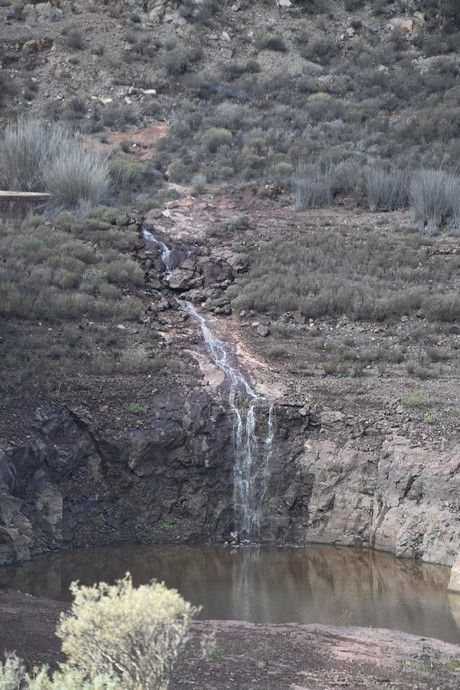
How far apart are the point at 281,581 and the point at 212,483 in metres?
3.81

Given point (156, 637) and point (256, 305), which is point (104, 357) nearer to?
point (256, 305)

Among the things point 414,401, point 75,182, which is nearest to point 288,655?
point 414,401

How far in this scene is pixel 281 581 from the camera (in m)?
19.6

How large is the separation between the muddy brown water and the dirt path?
3.97 feet

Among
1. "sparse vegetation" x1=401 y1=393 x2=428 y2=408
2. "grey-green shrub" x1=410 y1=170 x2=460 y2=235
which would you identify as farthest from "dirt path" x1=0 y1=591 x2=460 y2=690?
"grey-green shrub" x1=410 y1=170 x2=460 y2=235

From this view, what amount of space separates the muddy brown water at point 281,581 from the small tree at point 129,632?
22.1 feet

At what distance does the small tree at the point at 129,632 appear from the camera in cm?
962

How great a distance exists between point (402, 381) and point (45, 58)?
2506 centimetres

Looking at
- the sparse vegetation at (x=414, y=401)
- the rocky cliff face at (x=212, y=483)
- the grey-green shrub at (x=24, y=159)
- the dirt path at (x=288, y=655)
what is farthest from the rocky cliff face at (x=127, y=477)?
the grey-green shrub at (x=24, y=159)

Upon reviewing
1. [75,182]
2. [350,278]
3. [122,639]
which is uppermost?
[75,182]

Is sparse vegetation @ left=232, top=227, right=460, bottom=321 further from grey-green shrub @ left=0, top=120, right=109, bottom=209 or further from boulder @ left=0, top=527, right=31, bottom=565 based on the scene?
boulder @ left=0, top=527, right=31, bottom=565

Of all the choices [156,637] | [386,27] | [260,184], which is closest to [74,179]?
[260,184]

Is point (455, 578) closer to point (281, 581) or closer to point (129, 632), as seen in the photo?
point (281, 581)

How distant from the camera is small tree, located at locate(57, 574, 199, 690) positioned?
31.6ft
